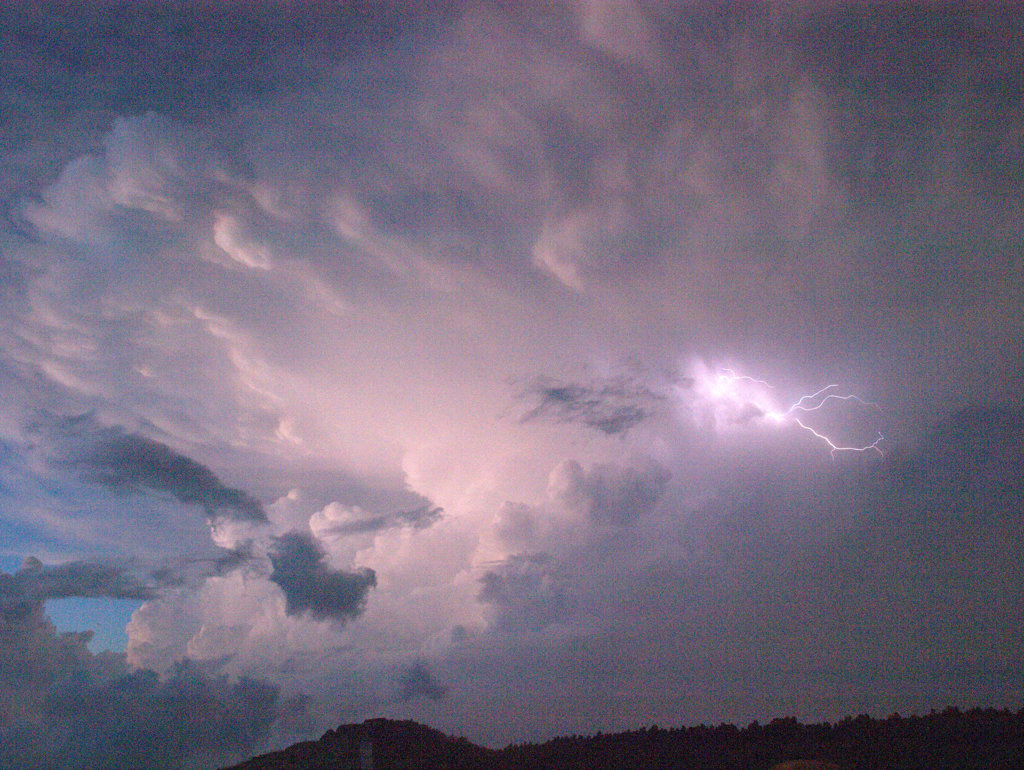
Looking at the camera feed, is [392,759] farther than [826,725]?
Yes

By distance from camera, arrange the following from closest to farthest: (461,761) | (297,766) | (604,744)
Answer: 1. (604,744)
2. (461,761)
3. (297,766)

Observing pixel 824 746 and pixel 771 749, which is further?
pixel 771 749

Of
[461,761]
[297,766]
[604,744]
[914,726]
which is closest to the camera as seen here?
[914,726]

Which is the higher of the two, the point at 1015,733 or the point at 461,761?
the point at 1015,733

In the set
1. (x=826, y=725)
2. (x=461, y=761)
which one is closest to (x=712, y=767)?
(x=826, y=725)

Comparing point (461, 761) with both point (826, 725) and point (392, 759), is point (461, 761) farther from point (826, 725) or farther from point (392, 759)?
point (826, 725)

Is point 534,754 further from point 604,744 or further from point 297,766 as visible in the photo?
point 297,766
